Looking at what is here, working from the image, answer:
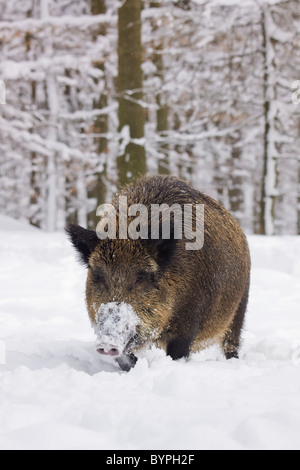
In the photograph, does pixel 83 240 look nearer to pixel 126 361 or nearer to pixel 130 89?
pixel 126 361

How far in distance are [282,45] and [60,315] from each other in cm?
1116

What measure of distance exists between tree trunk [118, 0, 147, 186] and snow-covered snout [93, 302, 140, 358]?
570cm

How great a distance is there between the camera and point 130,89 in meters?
9.49

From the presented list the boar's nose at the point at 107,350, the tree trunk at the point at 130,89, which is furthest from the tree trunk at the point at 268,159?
the boar's nose at the point at 107,350

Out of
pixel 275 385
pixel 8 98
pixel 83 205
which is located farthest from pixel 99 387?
pixel 83 205

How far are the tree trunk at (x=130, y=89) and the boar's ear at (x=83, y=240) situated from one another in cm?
503

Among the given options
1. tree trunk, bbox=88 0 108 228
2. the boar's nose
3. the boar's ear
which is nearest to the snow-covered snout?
the boar's nose

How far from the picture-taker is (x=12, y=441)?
2281mm

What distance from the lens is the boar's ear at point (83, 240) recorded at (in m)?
4.23

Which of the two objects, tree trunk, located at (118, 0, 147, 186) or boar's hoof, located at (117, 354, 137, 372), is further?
tree trunk, located at (118, 0, 147, 186)

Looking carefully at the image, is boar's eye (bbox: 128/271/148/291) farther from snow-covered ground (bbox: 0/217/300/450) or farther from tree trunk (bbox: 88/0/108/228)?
tree trunk (bbox: 88/0/108/228)

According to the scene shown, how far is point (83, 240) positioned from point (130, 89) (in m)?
5.86

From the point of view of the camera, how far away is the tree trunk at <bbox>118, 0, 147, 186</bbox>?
938 cm

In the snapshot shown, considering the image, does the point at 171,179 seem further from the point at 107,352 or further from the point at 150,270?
the point at 107,352
